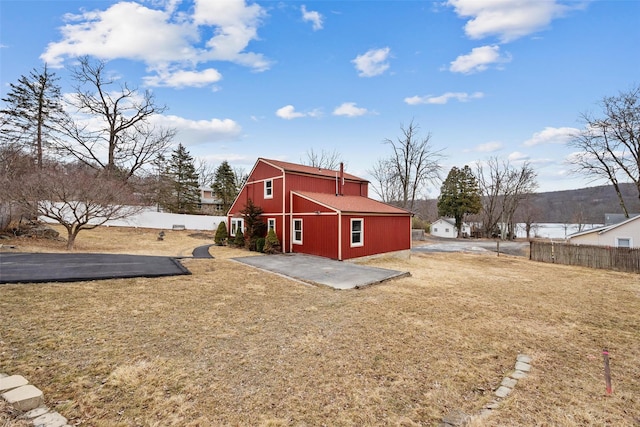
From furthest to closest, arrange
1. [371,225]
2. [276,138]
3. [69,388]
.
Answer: [276,138] < [371,225] < [69,388]

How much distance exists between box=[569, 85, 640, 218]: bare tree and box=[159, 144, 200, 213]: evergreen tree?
129 feet

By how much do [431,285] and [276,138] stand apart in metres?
20.4

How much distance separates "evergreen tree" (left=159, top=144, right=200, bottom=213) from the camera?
111 ft

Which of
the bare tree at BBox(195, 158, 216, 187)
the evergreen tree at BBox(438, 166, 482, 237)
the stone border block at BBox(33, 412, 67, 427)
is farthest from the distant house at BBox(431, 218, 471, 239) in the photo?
the stone border block at BBox(33, 412, 67, 427)

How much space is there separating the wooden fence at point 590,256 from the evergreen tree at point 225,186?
3069cm

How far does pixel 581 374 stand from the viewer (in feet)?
12.6

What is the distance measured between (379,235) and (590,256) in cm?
1133

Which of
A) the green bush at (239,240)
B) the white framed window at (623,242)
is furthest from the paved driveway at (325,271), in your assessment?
the white framed window at (623,242)

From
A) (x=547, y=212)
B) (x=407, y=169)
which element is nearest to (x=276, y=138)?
(x=407, y=169)

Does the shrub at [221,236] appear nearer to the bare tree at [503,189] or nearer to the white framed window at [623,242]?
the white framed window at [623,242]

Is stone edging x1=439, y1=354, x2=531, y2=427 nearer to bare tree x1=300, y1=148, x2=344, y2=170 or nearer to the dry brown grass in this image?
the dry brown grass

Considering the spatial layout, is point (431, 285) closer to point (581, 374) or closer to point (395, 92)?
point (581, 374)

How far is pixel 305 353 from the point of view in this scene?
4.14m

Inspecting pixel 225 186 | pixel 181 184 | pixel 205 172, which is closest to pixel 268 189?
pixel 225 186
